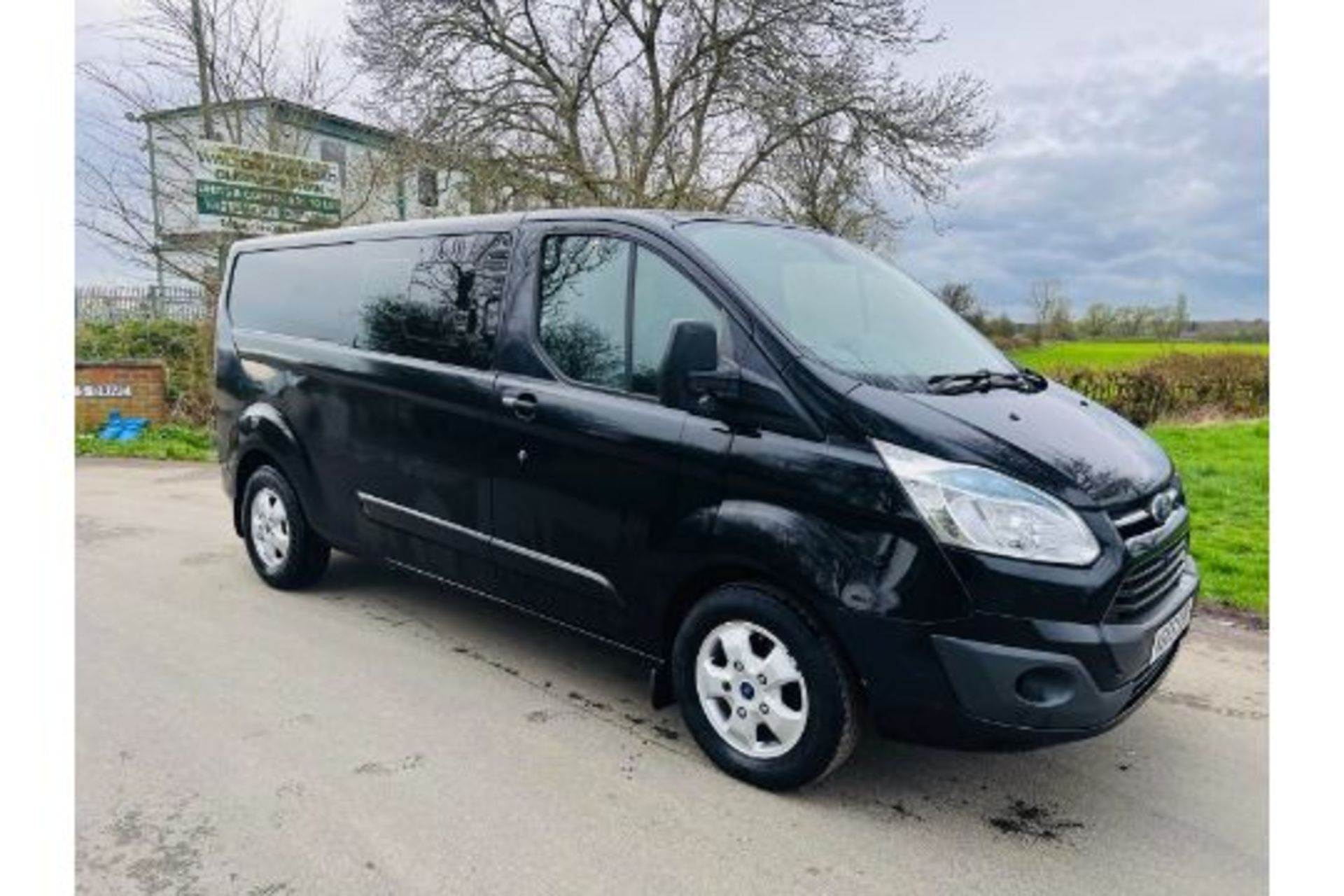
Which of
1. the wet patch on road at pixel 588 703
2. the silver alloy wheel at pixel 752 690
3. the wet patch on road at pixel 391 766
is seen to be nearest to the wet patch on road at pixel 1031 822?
the silver alloy wheel at pixel 752 690

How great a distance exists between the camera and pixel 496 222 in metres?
4.17

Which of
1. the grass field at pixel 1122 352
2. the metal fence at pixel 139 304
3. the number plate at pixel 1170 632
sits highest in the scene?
the metal fence at pixel 139 304

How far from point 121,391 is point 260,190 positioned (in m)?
3.61

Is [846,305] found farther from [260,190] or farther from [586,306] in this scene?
[260,190]

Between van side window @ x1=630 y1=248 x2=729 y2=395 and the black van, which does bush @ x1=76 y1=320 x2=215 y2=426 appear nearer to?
the black van

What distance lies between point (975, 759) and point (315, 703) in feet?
8.44

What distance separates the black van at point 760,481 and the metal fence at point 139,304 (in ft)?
45.3

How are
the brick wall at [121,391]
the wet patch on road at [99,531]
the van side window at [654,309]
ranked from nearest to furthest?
the van side window at [654,309]
the wet patch on road at [99,531]
the brick wall at [121,391]

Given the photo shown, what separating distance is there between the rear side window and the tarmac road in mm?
1430

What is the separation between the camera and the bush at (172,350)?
48.5 feet

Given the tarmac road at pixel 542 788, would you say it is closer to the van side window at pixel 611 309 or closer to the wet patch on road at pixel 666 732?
the wet patch on road at pixel 666 732

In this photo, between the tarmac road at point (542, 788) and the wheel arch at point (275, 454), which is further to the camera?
the wheel arch at point (275, 454)

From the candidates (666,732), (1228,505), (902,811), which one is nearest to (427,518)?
(666,732)

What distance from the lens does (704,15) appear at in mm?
16062
